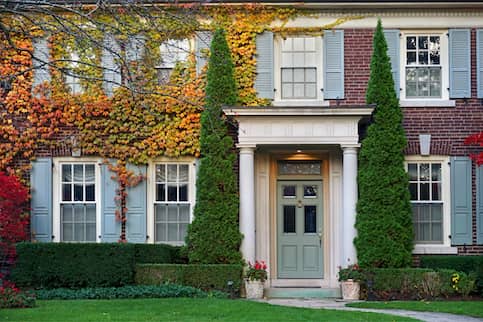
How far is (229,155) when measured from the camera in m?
19.7

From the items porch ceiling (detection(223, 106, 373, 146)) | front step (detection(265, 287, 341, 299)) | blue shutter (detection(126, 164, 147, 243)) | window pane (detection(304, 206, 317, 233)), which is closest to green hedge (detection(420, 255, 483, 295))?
front step (detection(265, 287, 341, 299))

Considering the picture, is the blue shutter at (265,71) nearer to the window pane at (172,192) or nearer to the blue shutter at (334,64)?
the blue shutter at (334,64)

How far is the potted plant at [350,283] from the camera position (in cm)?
1861

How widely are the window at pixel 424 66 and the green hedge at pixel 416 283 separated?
4101 millimetres

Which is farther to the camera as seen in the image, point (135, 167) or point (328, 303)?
point (135, 167)

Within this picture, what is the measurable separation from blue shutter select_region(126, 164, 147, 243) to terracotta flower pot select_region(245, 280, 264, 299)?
278 cm

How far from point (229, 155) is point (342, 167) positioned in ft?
8.63

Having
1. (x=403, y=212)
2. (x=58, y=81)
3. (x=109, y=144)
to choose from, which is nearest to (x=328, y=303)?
(x=403, y=212)

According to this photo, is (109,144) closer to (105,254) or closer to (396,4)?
(105,254)

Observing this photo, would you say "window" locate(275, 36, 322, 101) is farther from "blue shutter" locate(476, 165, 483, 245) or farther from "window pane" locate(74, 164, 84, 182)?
"window pane" locate(74, 164, 84, 182)

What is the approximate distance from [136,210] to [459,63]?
25.9ft

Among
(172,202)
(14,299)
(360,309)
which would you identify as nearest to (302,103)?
(172,202)

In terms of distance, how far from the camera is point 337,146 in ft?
65.6

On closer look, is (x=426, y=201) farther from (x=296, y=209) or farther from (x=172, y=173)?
(x=172, y=173)
